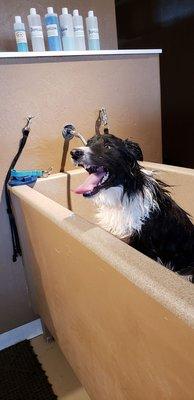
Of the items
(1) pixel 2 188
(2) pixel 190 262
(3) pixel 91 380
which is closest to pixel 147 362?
(3) pixel 91 380

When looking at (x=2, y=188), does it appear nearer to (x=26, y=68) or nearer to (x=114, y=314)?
(x=26, y=68)

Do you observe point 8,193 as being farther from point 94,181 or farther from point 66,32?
point 66,32

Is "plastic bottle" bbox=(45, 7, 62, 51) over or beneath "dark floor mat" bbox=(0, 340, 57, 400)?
over

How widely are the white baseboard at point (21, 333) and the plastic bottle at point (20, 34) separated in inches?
56.0

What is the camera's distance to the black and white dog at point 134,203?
3.56 feet

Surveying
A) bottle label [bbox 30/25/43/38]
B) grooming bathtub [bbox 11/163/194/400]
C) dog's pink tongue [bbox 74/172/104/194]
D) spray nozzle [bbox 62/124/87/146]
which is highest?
bottle label [bbox 30/25/43/38]

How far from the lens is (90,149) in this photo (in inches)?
42.8

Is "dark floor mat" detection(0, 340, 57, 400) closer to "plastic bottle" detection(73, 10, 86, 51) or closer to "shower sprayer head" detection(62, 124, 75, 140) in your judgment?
"shower sprayer head" detection(62, 124, 75, 140)

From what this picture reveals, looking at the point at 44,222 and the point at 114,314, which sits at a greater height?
the point at 44,222

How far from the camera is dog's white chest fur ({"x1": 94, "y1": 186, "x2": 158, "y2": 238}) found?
112cm

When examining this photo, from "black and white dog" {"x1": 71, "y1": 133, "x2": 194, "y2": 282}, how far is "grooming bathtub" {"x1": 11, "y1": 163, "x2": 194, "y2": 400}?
0.72ft

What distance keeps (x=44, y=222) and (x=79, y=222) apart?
0.19 m

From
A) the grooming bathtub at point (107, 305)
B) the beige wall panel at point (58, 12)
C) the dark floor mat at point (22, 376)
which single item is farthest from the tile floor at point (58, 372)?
the beige wall panel at point (58, 12)

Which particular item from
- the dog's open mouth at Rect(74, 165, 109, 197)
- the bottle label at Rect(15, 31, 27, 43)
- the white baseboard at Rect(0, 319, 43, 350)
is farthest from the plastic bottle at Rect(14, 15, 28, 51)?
the white baseboard at Rect(0, 319, 43, 350)
